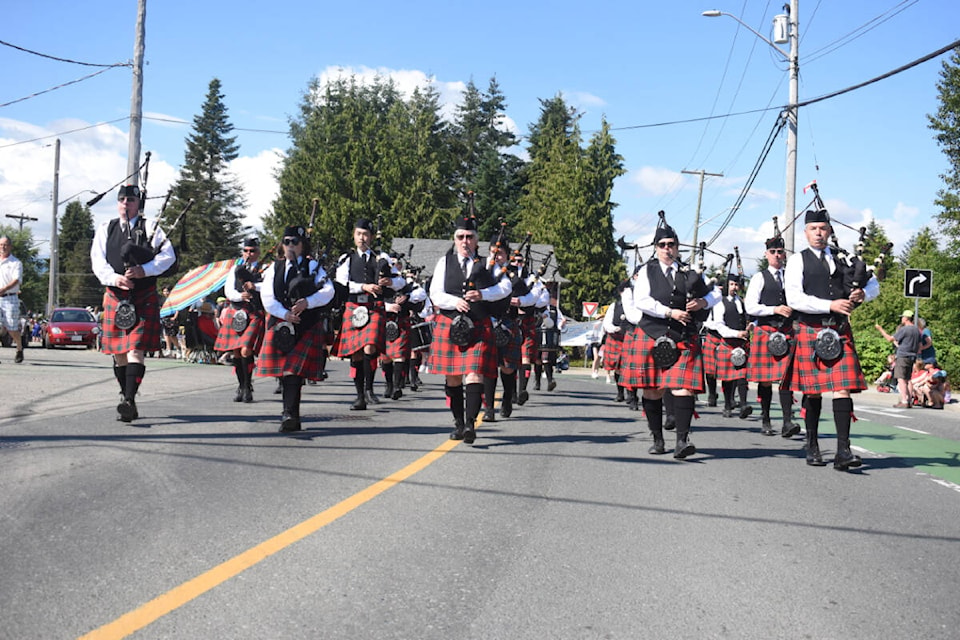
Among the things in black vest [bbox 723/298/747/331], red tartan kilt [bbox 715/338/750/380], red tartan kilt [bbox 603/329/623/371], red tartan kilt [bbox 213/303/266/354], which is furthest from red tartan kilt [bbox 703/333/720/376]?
red tartan kilt [bbox 213/303/266/354]

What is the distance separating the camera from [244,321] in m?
10.6

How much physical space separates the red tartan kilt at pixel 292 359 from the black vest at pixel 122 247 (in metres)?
1.13

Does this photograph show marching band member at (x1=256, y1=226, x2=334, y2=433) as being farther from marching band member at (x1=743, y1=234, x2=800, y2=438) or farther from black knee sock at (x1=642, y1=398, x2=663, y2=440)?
marching band member at (x1=743, y1=234, x2=800, y2=438)

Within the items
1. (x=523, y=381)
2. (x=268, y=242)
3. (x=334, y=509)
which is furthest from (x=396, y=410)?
(x=268, y=242)

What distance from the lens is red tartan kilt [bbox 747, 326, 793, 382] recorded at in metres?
9.45

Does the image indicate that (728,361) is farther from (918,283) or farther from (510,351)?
(918,283)

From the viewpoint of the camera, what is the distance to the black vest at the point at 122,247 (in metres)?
8.22

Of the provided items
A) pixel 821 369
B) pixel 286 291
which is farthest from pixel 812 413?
pixel 286 291

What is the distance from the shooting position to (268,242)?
62844 millimetres

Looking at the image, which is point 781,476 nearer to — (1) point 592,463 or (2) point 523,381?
(1) point 592,463

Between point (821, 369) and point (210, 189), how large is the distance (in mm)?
68997

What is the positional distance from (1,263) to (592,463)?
10.7m

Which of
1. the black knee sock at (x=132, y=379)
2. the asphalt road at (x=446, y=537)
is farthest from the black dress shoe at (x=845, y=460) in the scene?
the black knee sock at (x=132, y=379)

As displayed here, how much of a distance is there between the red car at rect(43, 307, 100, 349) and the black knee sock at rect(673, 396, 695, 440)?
82.6 ft
